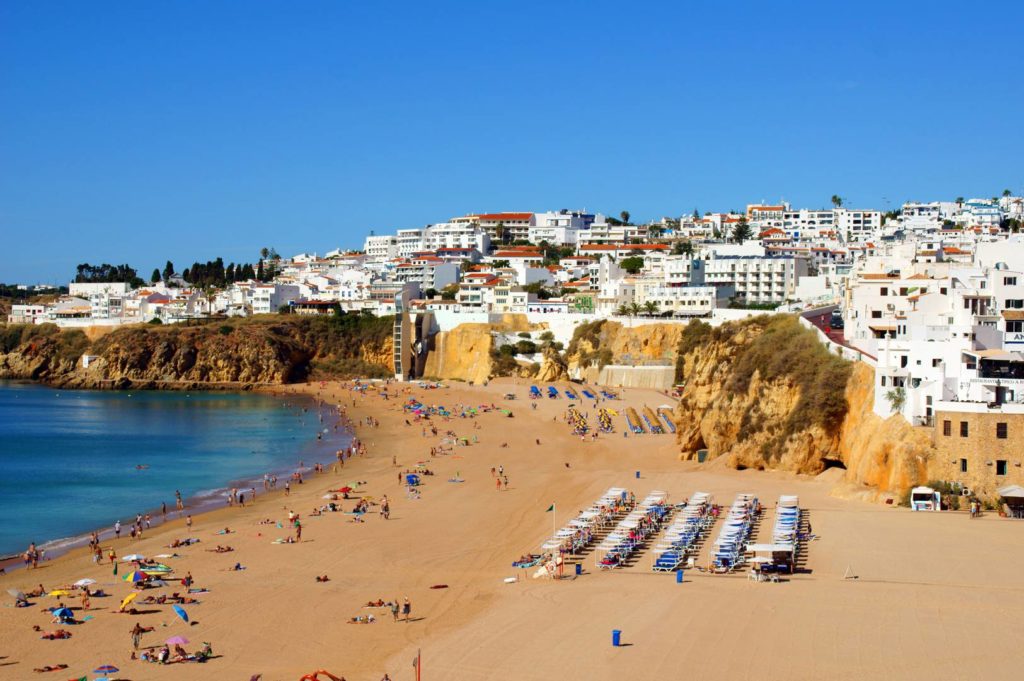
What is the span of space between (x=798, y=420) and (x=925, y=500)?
221 inches

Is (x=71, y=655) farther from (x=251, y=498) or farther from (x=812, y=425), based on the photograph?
(x=812, y=425)

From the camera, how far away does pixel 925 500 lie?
2345cm

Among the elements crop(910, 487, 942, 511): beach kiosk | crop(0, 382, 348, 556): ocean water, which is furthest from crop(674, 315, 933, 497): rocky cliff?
crop(0, 382, 348, 556): ocean water

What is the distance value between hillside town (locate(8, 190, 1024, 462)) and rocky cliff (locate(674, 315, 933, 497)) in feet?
2.54

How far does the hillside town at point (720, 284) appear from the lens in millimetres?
25241

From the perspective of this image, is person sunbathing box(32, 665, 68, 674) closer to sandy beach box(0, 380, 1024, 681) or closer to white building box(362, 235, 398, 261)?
sandy beach box(0, 380, 1024, 681)

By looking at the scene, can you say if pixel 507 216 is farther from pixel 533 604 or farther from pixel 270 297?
pixel 533 604

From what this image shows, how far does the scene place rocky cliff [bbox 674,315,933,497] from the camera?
81.0 ft

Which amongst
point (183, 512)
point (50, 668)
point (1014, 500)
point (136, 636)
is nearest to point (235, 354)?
point (183, 512)

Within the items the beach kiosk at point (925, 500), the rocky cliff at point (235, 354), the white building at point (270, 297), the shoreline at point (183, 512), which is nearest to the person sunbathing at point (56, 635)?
the shoreline at point (183, 512)

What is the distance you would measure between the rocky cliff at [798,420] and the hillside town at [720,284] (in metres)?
0.78

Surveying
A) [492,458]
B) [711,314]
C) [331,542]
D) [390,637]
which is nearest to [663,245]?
[711,314]

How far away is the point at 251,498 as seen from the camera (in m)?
30.8

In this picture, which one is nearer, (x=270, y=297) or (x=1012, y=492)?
(x=1012, y=492)
